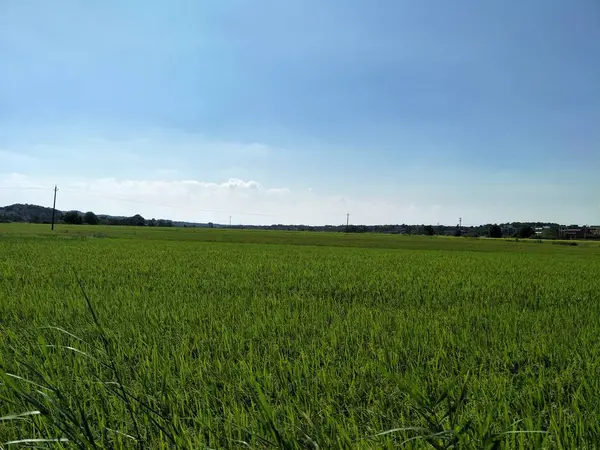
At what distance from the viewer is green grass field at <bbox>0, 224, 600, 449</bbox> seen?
2.15 m

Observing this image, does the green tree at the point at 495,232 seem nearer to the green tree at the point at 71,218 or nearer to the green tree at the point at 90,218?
the green tree at the point at 90,218

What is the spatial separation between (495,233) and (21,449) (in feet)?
530

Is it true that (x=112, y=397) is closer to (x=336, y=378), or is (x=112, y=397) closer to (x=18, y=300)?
(x=336, y=378)

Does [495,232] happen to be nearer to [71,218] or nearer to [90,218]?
[71,218]

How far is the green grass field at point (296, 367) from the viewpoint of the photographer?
84.7 inches

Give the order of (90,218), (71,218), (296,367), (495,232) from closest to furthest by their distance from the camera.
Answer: (296,367), (71,218), (495,232), (90,218)

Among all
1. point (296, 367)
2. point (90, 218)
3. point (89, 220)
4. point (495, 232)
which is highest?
point (495, 232)

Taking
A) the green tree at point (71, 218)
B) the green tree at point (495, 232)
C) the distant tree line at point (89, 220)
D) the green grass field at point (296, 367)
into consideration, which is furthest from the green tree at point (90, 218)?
the green tree at point (495, 232)

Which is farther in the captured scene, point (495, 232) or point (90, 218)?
point (90, 218)

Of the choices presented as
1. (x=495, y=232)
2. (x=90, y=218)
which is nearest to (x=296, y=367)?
(x=495, y=232)

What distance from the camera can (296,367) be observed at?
11.7 feet

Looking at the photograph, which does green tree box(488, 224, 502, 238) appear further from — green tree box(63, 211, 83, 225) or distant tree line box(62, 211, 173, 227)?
green tree box(63, 211, 83, 225)

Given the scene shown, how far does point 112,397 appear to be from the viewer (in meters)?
2.83

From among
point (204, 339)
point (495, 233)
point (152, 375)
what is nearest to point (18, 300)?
point (204, 339)
